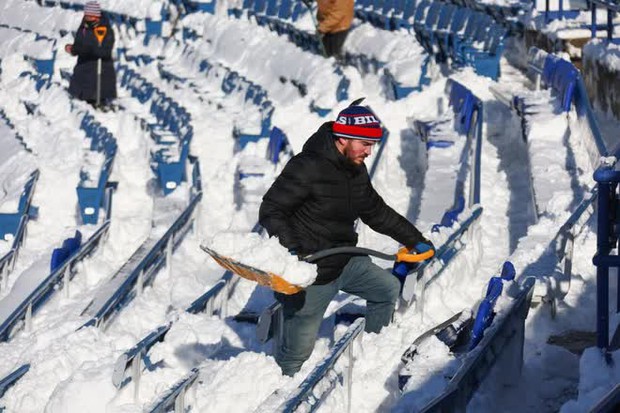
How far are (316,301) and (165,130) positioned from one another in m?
9.85

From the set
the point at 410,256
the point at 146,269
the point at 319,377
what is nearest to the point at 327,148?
the point at 410,256

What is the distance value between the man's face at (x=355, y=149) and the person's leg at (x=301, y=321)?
62 cm

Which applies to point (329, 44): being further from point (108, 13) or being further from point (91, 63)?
point (108, 13)

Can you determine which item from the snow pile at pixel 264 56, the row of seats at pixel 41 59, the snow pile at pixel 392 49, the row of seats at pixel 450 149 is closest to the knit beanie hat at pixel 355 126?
the row of seats at pixel 450 149

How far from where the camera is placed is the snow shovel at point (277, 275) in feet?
20.9

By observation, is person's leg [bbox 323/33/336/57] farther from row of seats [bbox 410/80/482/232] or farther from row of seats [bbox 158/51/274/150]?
row of seats [bbox 410/80/482/232]

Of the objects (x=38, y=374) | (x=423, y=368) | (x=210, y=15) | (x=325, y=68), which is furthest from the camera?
(x=210, y=15)

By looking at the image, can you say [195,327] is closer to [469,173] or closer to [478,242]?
[478,242]

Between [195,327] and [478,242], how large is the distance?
7.31 ft

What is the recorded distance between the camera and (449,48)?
17062mm

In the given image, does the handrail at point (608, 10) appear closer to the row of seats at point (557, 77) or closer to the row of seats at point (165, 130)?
the row of seats at point (557, 77)

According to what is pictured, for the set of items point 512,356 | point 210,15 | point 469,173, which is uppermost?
point 512,356

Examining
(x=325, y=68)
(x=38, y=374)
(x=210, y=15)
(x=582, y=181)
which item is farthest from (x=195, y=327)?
(x=210, y=15)

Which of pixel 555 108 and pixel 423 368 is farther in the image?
pixel 555 108
